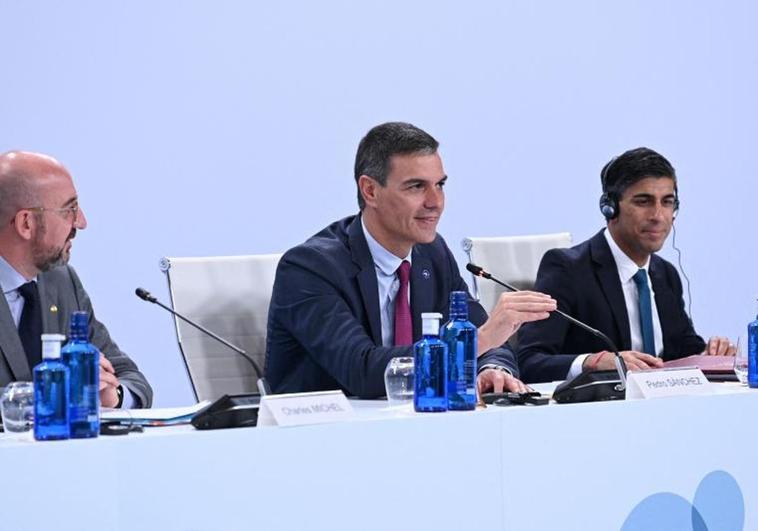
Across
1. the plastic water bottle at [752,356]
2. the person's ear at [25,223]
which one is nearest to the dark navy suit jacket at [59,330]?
the person's ear at [25,223]

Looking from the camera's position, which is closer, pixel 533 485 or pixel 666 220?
pixel 533 485

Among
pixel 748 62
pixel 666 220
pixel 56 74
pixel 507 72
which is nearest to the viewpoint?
pixel 666 220

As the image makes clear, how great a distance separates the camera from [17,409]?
2.05 metres

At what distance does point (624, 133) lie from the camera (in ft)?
17.0

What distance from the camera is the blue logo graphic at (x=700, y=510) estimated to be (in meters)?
2.29

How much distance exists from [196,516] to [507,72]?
337 cm

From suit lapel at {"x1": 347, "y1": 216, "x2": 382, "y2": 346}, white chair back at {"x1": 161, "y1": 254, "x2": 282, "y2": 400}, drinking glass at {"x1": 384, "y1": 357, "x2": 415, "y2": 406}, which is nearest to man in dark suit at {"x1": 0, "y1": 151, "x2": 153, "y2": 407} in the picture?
white chair back at {"x1": 161, "y1": 254, "x2": 282, "y2": 400}

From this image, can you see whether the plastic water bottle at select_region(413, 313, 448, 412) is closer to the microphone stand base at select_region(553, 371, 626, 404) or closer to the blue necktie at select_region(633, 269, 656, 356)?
the microphone stand base at select_region(553, 371, 626, 404)

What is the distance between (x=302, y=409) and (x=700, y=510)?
811 millimetres

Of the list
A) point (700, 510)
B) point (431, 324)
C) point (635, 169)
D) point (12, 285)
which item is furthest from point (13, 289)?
point (635, 169)

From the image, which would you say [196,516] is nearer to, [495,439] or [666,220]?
[495,439]

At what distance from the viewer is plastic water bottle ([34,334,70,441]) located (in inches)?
74.2

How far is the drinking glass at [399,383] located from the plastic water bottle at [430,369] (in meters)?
0.21

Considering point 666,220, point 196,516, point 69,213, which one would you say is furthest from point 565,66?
point 196,516
